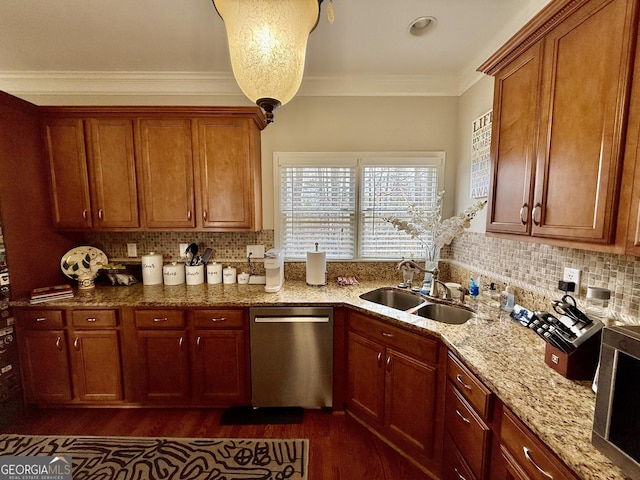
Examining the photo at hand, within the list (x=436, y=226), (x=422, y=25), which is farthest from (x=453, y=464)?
(x=422, y=25)

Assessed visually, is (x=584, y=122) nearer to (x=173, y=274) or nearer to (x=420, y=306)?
(x=420, y=306)

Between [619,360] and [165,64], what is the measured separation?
3146 millimetres

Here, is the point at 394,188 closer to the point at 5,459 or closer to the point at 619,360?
the point at 619,360

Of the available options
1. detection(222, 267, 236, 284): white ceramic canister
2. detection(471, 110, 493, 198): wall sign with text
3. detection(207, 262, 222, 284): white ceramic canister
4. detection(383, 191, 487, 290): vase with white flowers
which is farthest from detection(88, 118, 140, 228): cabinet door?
detection(471, 110, 493, 198): wall sign with text

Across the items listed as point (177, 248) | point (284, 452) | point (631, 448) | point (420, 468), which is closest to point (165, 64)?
point (177, 248)

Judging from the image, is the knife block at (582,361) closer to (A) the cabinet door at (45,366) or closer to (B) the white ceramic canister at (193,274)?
(B) the white ceramic canister at (193,274)

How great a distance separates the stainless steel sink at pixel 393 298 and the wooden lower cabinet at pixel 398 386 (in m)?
0.35

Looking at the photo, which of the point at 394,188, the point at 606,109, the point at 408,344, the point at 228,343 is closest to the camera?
the point at 606,109

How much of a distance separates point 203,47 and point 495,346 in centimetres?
271

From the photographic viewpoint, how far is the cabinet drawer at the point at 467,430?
1.08 m

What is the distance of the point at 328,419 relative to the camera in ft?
6.48

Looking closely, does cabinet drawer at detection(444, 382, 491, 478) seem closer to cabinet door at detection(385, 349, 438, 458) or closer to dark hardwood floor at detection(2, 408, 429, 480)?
cabinet door at detection(385, 349, 438, 458)

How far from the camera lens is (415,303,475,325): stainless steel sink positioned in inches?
69.0

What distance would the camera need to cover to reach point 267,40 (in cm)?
92
